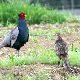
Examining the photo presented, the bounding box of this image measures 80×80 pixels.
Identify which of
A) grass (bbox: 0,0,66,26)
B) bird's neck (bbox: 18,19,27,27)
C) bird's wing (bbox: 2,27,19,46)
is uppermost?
bird's neck (bbox: 18,19,27,27)

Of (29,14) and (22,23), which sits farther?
(29,14)

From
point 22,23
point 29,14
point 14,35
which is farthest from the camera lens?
point 29,14

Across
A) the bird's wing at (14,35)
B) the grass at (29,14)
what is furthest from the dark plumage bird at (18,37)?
the grass at (29,14)

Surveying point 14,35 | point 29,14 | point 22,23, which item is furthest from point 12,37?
point 29,14

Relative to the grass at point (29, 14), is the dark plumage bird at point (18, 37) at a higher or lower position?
higher

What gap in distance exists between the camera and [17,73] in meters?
8.35

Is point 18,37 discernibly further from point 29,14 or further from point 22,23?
point 29,14

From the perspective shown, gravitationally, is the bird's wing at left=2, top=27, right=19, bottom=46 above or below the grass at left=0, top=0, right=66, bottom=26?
above

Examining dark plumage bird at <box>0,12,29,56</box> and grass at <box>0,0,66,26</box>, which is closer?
dark plumage bird at <box>0,12,29,56</box>

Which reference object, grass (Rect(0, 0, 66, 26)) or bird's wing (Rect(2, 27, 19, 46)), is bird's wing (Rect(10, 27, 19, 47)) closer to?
bird's wing (Rect(2, 27, 19, 46))

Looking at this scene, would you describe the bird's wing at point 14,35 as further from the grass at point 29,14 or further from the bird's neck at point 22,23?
the grass at point 29,14

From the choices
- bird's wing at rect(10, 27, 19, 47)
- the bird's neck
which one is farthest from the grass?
bird's wing at rect(10, 27, 19, 47)

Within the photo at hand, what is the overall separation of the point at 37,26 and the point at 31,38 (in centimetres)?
272

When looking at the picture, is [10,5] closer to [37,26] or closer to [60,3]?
[37,26]
